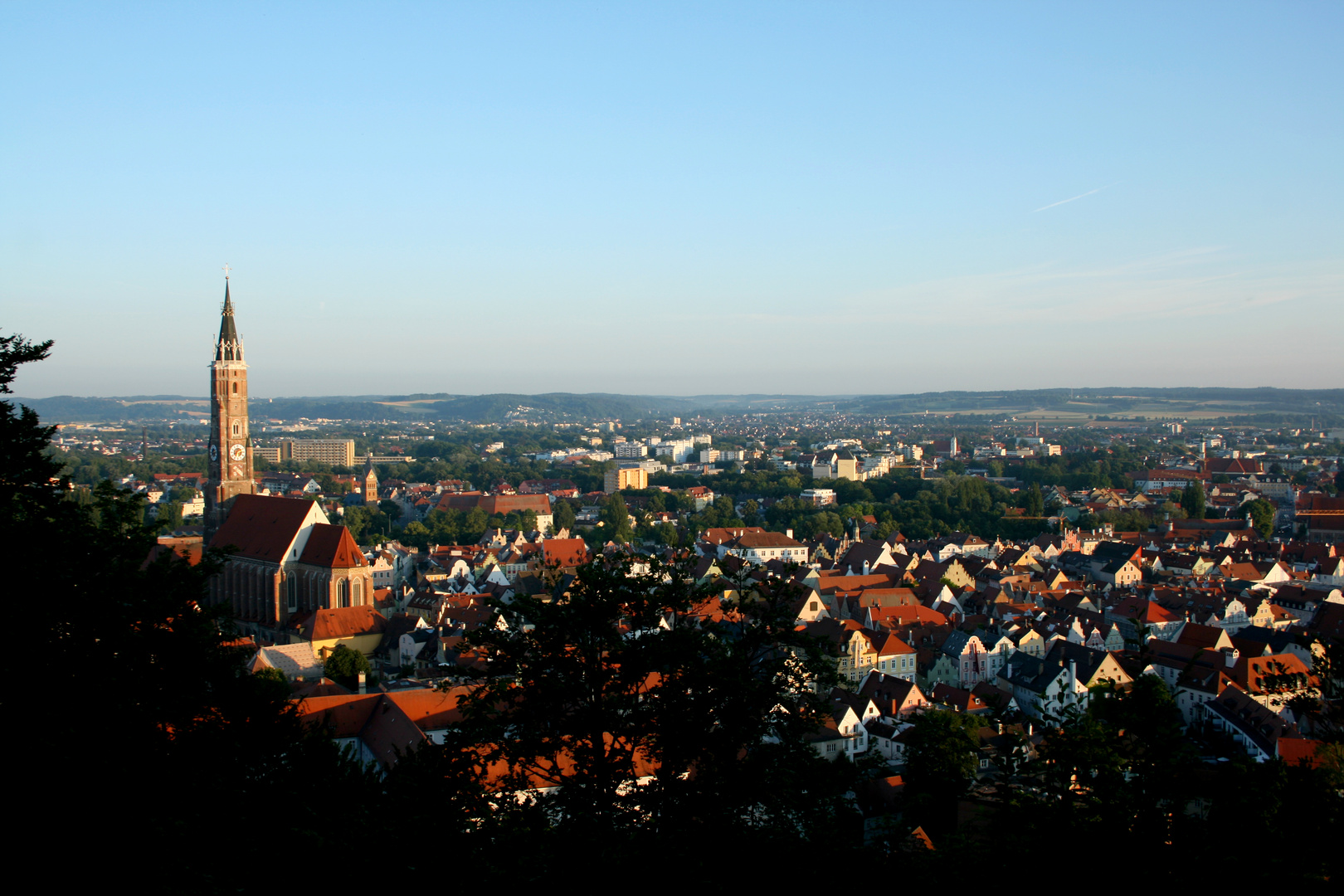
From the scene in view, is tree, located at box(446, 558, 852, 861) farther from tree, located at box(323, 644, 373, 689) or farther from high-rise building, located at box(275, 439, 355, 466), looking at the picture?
high-rise building, located at box(275, 439, 355, 466)

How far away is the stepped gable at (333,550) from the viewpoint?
133 ft

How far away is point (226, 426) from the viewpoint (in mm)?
49000

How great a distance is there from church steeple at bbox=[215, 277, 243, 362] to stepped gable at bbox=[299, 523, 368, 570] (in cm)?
1221

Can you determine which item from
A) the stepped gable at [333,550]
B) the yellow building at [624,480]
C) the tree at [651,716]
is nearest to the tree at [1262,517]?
the yellow building at [624,480]

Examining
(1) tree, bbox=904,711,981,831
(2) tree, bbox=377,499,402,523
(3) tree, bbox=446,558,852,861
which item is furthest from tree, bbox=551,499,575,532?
(3) tree, bbox=446,558,852,861

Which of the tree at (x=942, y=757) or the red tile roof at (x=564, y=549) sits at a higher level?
the tree at (x=942, y=757)

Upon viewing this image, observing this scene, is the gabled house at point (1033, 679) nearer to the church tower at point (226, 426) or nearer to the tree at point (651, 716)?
the tree at point (651, 716)

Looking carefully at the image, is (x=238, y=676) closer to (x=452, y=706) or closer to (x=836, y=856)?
(x=836, y=856)

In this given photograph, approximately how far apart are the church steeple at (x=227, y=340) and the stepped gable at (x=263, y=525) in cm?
726

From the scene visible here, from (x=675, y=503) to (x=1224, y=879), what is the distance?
91165 millimetres

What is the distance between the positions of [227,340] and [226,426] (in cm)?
403

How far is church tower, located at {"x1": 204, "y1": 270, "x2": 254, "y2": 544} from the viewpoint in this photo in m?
48.9

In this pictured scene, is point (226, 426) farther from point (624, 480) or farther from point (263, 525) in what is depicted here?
point (624, 480)

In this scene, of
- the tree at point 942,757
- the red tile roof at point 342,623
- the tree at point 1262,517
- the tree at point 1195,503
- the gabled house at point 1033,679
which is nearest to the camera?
the tree at point 942,757
